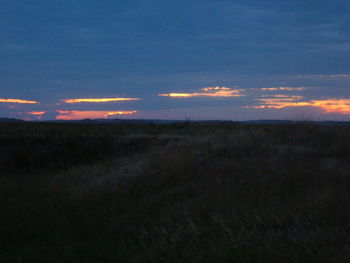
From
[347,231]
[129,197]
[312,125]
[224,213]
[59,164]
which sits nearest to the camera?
[347,231]

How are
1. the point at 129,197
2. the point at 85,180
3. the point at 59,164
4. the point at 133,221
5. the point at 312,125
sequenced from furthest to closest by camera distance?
the point at 59,164 → the point at 312,125 → the point at 85,180 → the point at 129,197 → the point at 133,221

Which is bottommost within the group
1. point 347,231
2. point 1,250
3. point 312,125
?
point 1,250

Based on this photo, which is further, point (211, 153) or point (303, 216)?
point (211, 153)

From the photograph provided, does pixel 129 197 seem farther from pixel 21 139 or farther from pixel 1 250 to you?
pixel 21 139

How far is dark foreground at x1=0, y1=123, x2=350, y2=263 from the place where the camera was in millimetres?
6629

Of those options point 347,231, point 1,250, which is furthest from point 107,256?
point 347,231

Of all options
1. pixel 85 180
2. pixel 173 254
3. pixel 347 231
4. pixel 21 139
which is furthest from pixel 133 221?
pixel 21 139

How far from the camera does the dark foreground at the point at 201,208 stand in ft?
21.7

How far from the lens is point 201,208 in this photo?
29.3 feet

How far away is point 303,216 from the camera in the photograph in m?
7.45

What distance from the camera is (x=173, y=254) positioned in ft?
22.4

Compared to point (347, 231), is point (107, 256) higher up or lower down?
lower down

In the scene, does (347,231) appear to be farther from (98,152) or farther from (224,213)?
(98,152)

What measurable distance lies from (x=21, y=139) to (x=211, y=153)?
50.8ft
